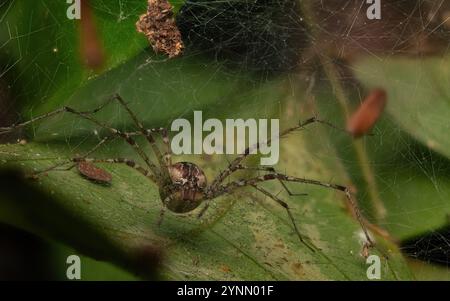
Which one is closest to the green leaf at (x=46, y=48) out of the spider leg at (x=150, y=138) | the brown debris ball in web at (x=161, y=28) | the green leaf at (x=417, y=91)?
the brown debris ball in web at (x=161, y=28)

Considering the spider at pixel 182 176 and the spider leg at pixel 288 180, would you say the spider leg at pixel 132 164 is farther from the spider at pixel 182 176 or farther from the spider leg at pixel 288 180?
the spider leg at pixel 288 180

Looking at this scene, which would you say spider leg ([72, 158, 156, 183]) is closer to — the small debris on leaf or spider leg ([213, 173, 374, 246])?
the small debris on leaf

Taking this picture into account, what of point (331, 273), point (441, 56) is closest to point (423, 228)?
point (331, 273)

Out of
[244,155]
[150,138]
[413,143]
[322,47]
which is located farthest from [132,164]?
[413,143]

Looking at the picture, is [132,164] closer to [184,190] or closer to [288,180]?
[184,190]

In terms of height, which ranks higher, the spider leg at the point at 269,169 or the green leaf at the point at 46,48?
the green leaf at the point at 46,48

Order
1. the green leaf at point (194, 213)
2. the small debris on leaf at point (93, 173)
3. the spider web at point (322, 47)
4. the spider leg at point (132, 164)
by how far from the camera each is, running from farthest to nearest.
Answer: the spider web at point (322, 47) → the spider leg at point (132, 164) → the small debris on leaf at point (93, 173) → the green leaf at point (194, 213)

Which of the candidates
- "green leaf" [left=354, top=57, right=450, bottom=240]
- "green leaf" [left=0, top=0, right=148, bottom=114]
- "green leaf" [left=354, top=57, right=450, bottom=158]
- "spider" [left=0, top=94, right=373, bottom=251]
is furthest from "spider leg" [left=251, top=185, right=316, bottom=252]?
"green leaf" [left=0, top=0, right=148, bottom=114]
